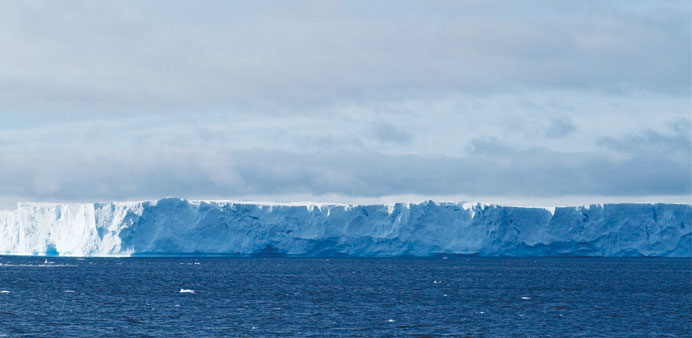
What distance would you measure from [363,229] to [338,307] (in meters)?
44.7

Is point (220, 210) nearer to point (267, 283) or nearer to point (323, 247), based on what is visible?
point (323, 247)

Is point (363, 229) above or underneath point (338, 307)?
above

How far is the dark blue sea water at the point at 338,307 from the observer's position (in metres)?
30.2

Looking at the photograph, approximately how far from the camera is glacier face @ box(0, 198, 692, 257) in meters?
79.1

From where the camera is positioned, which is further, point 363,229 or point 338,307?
point 363,229

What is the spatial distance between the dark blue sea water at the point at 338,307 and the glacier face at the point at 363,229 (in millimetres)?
20208

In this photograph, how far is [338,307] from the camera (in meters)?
37.5

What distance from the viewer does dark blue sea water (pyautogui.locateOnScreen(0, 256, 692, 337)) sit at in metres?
30.2

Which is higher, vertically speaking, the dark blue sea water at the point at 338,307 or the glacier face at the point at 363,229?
the glacier face at the point at 363,229

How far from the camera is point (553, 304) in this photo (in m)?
40.5

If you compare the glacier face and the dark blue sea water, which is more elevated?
the glacier face

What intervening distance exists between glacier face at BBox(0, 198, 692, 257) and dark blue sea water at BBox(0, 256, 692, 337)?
2021 cm

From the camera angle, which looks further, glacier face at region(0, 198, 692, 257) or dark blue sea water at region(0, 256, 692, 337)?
glacier face at region(0, 198, 692, 257)

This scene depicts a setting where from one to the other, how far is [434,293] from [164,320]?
17847mm
